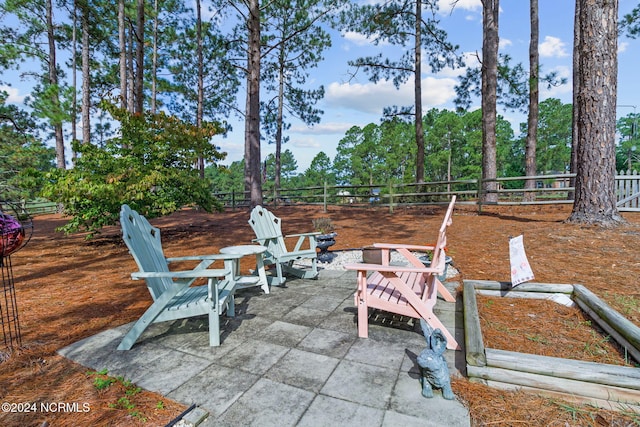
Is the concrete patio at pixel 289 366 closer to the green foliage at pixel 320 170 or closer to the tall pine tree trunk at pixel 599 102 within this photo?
the tall pine tree trunk at pixel 599 102

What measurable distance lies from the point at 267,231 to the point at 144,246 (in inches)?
70.4

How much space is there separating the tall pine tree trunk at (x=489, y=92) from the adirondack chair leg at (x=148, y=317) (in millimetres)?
10465

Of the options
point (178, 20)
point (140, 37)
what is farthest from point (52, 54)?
point (140, 37)

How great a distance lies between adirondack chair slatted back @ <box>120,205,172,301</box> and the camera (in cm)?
243

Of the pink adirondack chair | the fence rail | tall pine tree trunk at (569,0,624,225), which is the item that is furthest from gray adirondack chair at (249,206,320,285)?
tall pine tree trunk at (569,0,624,225)

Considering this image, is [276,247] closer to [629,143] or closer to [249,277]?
[249,277]

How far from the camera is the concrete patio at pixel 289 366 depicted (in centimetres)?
167

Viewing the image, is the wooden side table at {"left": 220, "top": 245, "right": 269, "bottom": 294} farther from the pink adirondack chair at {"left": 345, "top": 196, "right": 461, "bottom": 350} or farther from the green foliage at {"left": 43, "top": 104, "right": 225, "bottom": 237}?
the green foliage at {"left": 43, "top": 104, "right": 225, "bottom": 237}

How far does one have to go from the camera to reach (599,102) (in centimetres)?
587

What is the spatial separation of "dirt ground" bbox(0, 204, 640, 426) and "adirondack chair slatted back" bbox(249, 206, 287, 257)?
1.54 metres

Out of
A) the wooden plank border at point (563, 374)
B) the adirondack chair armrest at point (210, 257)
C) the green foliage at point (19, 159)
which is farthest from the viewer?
the green foliage at point (19, 159)

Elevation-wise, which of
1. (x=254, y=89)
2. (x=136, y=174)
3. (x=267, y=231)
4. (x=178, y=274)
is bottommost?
(x=178, y=274)

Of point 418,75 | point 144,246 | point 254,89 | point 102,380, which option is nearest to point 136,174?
point 254,89

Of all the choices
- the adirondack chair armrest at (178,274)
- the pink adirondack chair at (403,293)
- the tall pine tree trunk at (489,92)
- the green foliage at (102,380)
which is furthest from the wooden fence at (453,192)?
the green foliage at (102,380)
